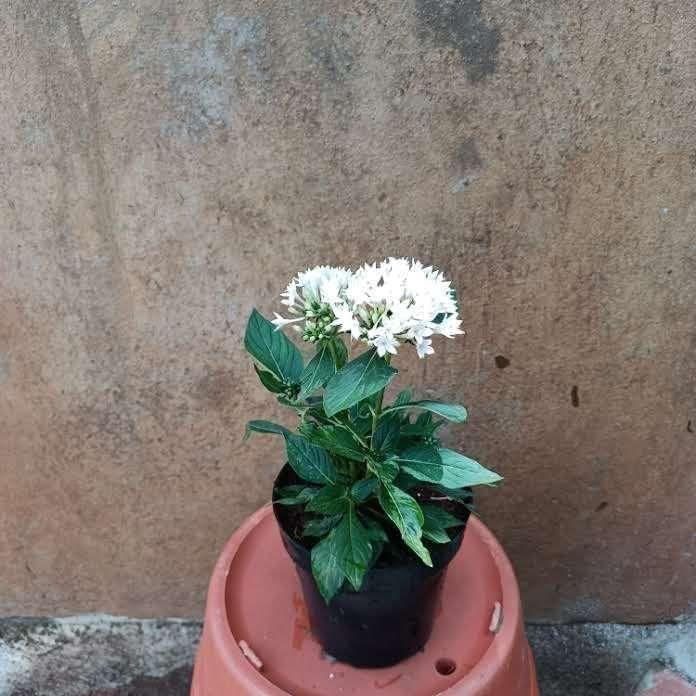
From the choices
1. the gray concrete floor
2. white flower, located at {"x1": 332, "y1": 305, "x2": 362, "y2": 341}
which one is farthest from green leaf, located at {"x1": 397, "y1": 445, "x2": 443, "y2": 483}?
the gray concrete floor

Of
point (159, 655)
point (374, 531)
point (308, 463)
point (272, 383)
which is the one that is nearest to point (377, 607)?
point (374, 531)

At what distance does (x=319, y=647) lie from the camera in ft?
3.66

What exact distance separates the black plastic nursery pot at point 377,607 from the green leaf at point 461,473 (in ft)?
0.43

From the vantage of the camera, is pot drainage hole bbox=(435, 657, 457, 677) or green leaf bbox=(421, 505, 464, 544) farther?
pot drainage hole bbox=(435, 657, 457, 677)

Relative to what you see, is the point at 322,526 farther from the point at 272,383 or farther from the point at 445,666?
the point at 445,666

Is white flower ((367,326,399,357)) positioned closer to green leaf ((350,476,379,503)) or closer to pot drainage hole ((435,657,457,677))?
green leaf ((350,476,379,503))

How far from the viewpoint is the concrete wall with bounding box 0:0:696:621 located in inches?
43.4

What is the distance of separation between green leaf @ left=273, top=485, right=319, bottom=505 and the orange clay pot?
0.74 feet

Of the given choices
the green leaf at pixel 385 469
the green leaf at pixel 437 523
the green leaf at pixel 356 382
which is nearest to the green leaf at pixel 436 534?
the green leaf at pixel 437 523

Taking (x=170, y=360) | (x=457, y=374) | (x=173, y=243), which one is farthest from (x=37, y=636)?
(x=457, y=374)

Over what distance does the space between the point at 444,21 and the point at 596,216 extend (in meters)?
0.41

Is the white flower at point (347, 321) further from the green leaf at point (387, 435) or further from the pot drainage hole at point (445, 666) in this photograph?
the pot drainage hole at point (445, 666)

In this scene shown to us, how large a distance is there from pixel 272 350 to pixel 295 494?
22 centimetres

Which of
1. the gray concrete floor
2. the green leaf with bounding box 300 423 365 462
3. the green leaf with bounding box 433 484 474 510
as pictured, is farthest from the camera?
the gray concrete floor
